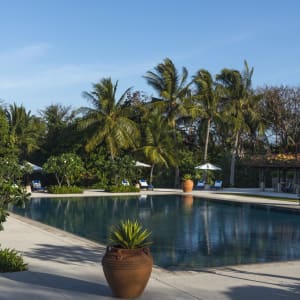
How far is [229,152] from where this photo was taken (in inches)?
1511

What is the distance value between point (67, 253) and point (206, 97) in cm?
2694

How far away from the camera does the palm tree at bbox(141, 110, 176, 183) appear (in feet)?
114

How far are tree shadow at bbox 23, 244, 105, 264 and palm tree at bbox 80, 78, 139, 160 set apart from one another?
22.8 m

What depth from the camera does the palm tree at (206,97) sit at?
3559cm

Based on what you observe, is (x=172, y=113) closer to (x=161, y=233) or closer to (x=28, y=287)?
(x=161, y=233)

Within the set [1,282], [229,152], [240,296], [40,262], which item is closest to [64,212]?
[40,262]

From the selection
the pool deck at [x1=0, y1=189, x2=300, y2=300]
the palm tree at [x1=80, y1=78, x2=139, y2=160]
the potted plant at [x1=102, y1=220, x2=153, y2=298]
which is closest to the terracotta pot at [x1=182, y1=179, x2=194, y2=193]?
the palm tree at [x1=80, y1=78, x2=139, y2=160]

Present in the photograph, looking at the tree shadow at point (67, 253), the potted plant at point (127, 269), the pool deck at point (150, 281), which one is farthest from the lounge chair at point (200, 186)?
the potted plant at point (127, 269)

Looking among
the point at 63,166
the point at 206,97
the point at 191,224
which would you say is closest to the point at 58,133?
the point at 63,166

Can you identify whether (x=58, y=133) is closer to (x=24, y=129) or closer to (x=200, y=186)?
(x=24, y=129)

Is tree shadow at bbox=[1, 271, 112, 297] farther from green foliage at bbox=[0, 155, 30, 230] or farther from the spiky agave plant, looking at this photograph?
green foliage at bbox=[0, 155, 30, 230]

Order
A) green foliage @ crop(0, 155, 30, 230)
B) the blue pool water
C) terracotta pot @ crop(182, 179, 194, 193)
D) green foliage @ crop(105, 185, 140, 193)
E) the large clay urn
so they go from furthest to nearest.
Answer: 1. green foliage @ crop(105, 185, 140, 193)
2. terracotta pot @ crop(182, 179, 194, 193)
3. the large clay urn
4. the blue pool water
5. green foliage @ crop(0, 155, 30, 230)

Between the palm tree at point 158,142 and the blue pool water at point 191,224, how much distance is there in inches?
281

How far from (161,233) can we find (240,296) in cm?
795
